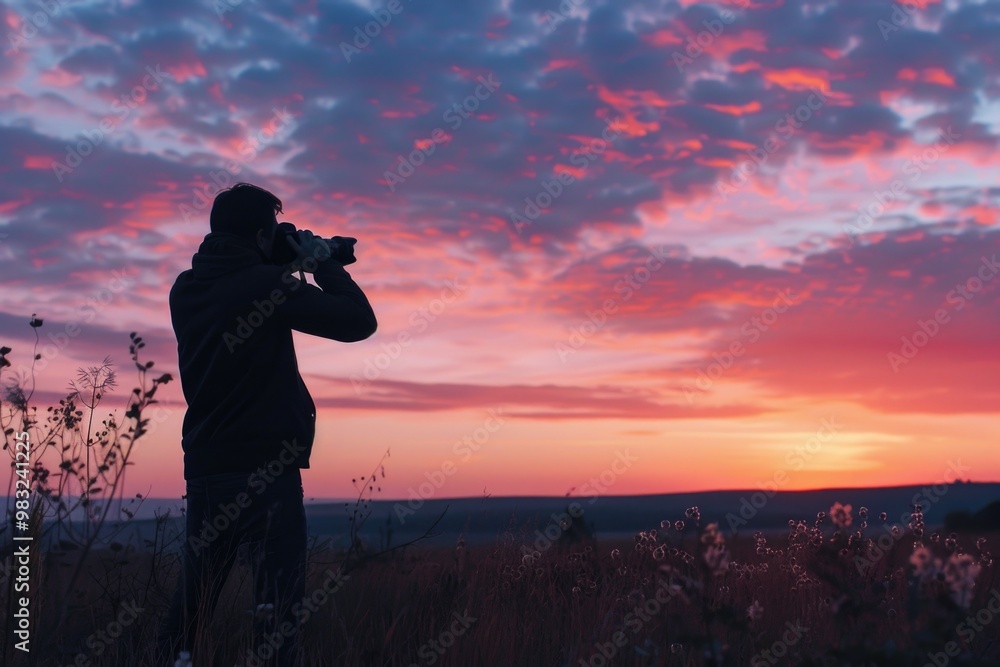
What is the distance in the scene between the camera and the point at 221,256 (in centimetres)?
421

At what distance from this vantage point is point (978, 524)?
21938 millimetres

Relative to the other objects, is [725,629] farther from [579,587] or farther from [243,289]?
[243,289]

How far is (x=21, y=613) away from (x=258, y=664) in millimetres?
1325

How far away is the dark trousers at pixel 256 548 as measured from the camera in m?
3.97

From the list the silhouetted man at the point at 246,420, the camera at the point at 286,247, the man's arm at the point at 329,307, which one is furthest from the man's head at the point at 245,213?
the man's arm at the point at 329,307

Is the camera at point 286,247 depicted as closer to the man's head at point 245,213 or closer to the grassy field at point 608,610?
the man's head at point 245,213

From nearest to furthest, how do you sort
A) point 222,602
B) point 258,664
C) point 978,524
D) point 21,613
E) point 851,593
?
point 851,593 → point 258,664 → point 21,613 → point 222,602 → point 978,524

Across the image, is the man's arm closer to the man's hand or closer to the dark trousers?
the man's hand

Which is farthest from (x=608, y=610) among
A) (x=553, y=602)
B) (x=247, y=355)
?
(x=247, y=355)

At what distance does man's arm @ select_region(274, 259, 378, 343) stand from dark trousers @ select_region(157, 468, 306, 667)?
696mm

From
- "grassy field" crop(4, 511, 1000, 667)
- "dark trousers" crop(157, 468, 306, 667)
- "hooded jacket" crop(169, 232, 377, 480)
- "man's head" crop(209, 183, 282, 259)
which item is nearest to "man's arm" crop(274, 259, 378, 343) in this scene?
"hooded jacket" crop(169, 232, 377, 480)

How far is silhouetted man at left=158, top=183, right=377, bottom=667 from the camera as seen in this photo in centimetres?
405

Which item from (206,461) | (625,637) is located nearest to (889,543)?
(625,637)

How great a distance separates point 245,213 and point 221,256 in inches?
9.8
